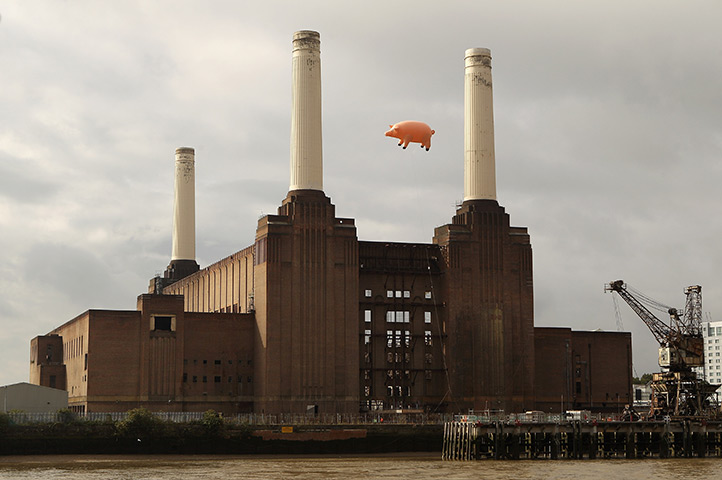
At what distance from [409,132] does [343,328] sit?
79.4 ft

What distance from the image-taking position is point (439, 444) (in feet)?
349

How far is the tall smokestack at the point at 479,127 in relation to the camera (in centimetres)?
12356

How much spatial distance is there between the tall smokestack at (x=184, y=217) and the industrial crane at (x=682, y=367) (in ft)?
216

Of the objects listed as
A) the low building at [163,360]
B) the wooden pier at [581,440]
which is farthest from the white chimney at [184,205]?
the wooden pier at [581,440]

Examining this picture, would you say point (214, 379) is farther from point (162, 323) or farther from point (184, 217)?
point (184, 217)

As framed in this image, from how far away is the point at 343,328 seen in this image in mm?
115188

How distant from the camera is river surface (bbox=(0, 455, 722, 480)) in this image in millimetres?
75375

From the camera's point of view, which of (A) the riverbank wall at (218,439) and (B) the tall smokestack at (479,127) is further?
(B) the tall smokestack at (479,127)

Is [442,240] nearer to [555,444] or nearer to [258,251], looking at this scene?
[258,251]

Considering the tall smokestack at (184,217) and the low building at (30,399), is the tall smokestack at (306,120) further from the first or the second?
the tall smokestack at (184,217)

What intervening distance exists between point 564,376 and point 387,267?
24017 millimetres

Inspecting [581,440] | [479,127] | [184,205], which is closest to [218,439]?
[581,440]

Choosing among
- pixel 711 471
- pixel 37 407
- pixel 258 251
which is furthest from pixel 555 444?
pixel 37 407

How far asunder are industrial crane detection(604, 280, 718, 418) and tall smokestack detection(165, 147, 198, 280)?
65.7 metres
